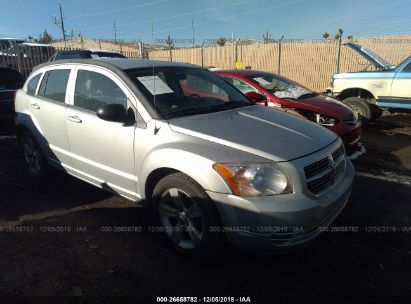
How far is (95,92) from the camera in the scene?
12.8ft

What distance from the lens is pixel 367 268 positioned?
3039 millimetres

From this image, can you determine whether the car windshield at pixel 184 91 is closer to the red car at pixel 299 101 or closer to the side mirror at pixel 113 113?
the side mirror at pixel 113 113

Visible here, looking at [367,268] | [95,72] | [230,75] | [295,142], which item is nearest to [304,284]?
[367,268]

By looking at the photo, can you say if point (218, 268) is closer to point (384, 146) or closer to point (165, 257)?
point (165, 257)

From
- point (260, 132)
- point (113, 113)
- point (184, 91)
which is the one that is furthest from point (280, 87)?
point (113, 113)

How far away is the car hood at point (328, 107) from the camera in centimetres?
583

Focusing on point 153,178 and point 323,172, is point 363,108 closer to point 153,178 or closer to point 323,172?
point 323,172

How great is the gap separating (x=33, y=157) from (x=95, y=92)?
1.94m

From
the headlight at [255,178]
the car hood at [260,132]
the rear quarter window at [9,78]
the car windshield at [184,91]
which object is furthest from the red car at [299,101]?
the rear quarter window at [9,78]

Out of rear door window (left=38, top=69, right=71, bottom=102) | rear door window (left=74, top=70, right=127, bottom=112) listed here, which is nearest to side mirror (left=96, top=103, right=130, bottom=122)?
rear door window (left=74, top=70, right=127, bottom=112)

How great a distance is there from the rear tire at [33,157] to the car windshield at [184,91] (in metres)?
2.12

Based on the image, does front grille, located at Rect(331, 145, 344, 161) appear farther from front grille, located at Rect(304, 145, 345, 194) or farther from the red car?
the red car

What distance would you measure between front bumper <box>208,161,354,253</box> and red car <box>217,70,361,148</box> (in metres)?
2.84

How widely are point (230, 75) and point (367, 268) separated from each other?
4659 mm
